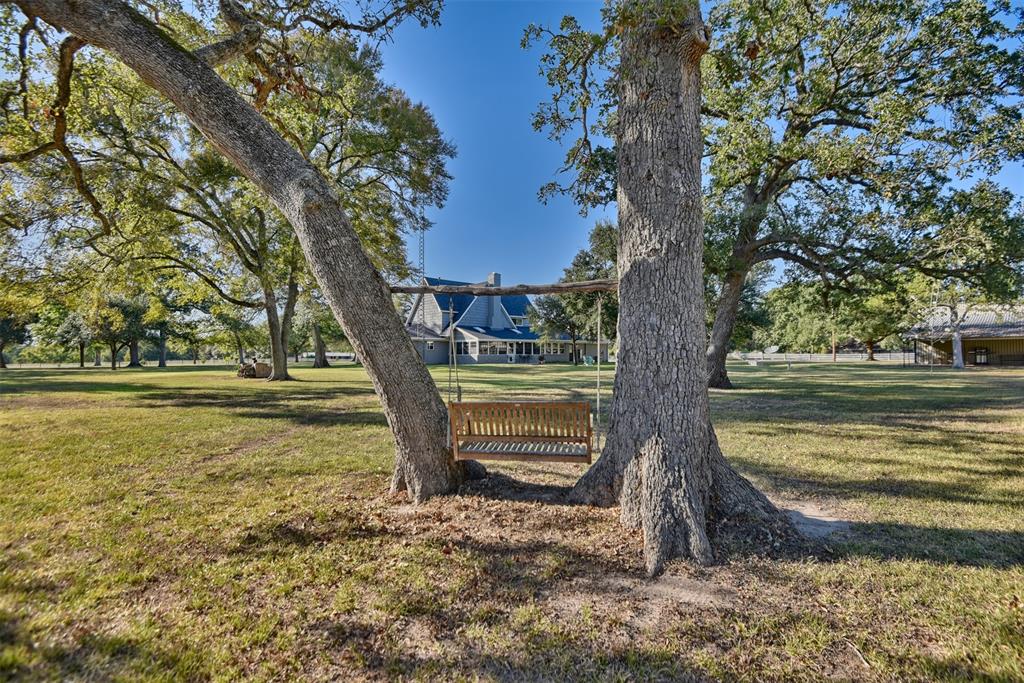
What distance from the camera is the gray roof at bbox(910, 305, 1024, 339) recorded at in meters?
30.2

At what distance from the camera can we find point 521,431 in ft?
15.5

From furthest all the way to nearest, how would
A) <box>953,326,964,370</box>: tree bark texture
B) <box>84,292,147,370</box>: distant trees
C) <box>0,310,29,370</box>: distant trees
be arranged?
<box>0,310,29,370</box>: distant trees < <box>84,292,147,370</box>: distant trees < <box>953,326,964,370</box>: tree bark texture

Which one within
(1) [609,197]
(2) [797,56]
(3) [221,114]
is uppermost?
(2) [797,56]

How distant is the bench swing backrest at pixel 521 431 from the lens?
441cm

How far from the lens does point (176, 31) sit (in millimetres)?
8297

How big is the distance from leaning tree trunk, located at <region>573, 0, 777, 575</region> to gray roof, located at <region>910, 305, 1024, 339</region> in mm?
35704

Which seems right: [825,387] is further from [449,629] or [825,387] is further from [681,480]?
[449,629]

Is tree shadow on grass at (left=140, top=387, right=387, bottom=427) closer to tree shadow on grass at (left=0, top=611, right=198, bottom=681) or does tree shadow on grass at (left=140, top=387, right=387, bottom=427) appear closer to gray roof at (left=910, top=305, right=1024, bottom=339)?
tree shadow on grass at (left=0, top=611, right=198, bottom=681)

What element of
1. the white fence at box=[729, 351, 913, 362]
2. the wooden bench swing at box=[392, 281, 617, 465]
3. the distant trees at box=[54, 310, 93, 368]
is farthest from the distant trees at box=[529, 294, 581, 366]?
the distant trees at box=[54, 310, 93, 368]

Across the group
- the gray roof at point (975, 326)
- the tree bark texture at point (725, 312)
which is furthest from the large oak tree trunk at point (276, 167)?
the gray roof at point (975, 326)

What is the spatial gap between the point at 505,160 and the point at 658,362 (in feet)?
49.5

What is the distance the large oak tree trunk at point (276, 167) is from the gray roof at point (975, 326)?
37490mm

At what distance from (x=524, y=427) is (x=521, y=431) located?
0.18ft

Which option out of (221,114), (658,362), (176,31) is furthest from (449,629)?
(176,31)
